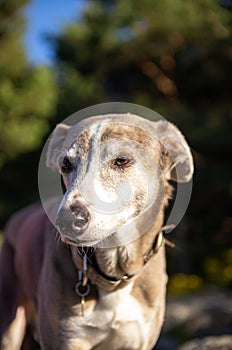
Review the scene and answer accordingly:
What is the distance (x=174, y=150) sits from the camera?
3453 millimetres

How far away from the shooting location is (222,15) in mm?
8281

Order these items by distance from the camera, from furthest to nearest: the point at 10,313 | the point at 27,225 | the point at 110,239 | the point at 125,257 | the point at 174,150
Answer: the point at 27,225
the point at 10,313
the point at 174,150
the point at 125,257
the point at 110,239

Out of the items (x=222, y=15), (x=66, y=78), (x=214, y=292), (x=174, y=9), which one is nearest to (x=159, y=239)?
(x=222, y=15)

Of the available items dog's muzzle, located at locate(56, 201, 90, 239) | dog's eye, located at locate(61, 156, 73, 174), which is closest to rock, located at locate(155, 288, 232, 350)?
dog's eye, located at locate(61, 156, 73, 174)

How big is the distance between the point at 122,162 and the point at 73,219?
406 mm

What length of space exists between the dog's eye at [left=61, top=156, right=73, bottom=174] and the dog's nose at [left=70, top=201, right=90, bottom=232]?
0.33 meters

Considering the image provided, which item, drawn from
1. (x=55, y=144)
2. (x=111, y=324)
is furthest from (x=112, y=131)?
(x=111, y=324)

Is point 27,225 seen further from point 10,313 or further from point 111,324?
point 111,324

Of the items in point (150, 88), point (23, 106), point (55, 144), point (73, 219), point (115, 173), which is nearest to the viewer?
point (73, 219)

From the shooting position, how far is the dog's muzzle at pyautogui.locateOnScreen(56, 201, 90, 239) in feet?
8.81

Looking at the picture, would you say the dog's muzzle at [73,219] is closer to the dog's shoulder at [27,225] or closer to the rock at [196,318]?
the dog's shoulder at [27,225]

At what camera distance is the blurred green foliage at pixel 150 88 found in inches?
377

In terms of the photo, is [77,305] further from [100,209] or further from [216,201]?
[216,201]

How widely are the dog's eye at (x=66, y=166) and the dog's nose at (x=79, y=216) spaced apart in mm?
333
